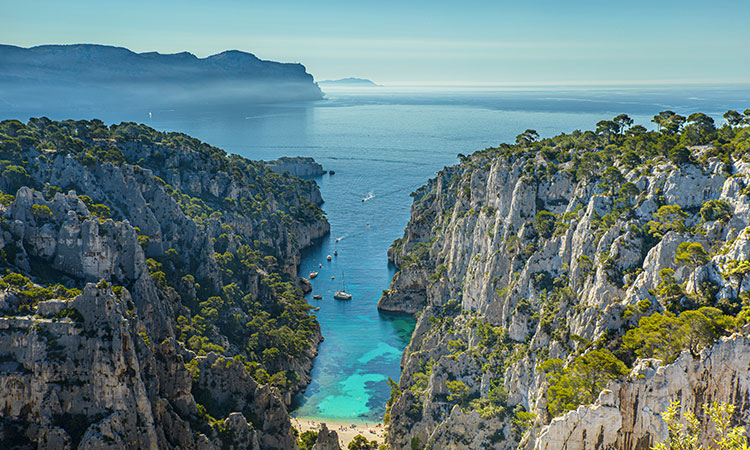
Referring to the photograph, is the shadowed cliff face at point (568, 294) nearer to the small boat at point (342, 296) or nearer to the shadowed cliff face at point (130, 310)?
the shadowed cliff face at point (130, 310)

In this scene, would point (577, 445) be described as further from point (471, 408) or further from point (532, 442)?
point (471, 408)

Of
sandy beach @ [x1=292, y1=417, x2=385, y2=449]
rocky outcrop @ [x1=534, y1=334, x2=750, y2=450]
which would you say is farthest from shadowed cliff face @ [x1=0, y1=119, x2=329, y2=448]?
rocky outcrop @ [x1=534, y1=334, x2=750, y2=450]

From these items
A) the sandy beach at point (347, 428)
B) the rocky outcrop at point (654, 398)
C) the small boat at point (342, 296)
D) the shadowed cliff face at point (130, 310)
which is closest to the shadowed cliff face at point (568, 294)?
the rocky outcrop at point (654, 398)

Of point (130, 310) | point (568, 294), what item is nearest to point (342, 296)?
point (130, 310)

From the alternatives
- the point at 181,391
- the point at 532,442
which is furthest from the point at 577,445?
the point at 181,391

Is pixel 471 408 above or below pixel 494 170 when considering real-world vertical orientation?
below
